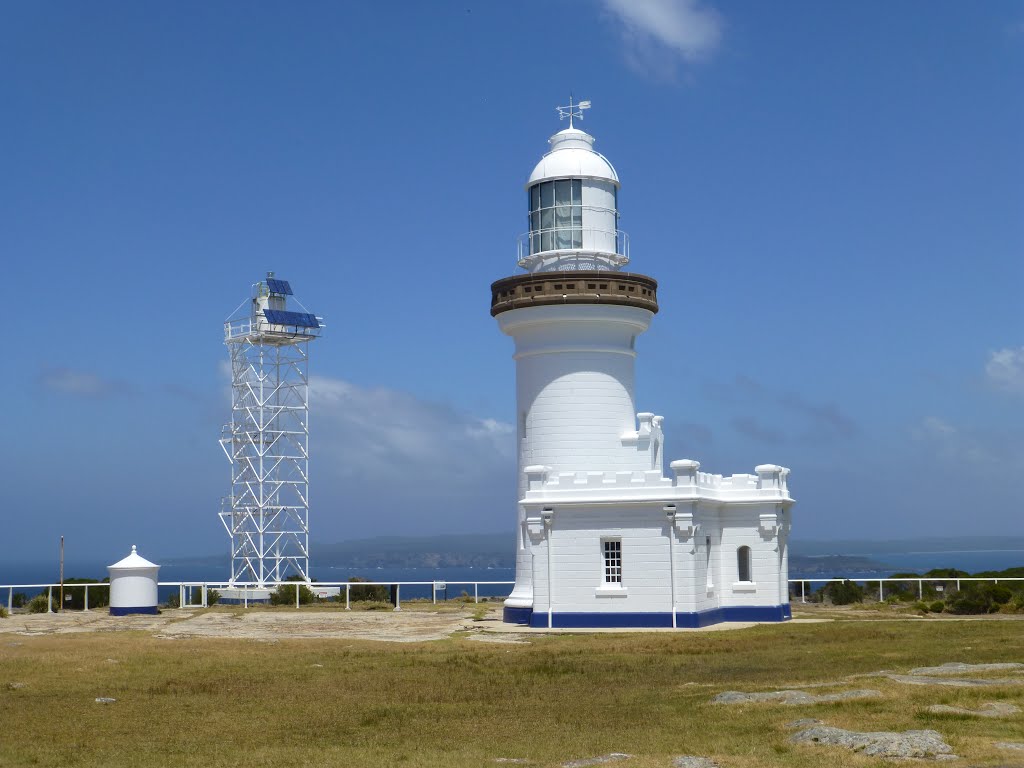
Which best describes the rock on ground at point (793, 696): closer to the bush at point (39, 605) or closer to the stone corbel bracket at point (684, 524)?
the stone corbel bracket at point (684, 524)

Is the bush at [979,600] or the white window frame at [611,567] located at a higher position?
the white window frame at [611,567]

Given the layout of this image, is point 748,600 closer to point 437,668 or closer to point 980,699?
point 437,668

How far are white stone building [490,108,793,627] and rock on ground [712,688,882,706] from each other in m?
14.1

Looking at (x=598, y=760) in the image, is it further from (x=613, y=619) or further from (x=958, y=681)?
(x=613, y=619)

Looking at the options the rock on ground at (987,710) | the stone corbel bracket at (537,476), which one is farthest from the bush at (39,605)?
the rock on ground at (987,710)

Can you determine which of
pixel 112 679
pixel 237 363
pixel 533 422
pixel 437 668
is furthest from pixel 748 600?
pixel 237 363

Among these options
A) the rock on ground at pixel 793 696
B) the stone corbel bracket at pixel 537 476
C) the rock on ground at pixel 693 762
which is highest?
the stone corbel bracket at pixel 537 476

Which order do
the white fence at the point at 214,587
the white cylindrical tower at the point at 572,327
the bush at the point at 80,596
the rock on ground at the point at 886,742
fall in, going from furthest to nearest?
the bush at the point at 80,596
the white fence at the point at 214,587
the white cylindrical tower at the point at 572,327
the rock on ground at the point at 886,742

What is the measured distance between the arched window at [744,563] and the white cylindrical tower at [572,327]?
3.55m

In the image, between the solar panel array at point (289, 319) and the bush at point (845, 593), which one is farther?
the solar panel array at point (289, 319)

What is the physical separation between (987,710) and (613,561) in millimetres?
17149

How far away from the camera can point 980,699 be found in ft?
47.8

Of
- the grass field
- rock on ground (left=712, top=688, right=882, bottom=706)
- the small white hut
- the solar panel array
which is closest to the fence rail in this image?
the small white hut

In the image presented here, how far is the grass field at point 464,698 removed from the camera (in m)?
12.7
